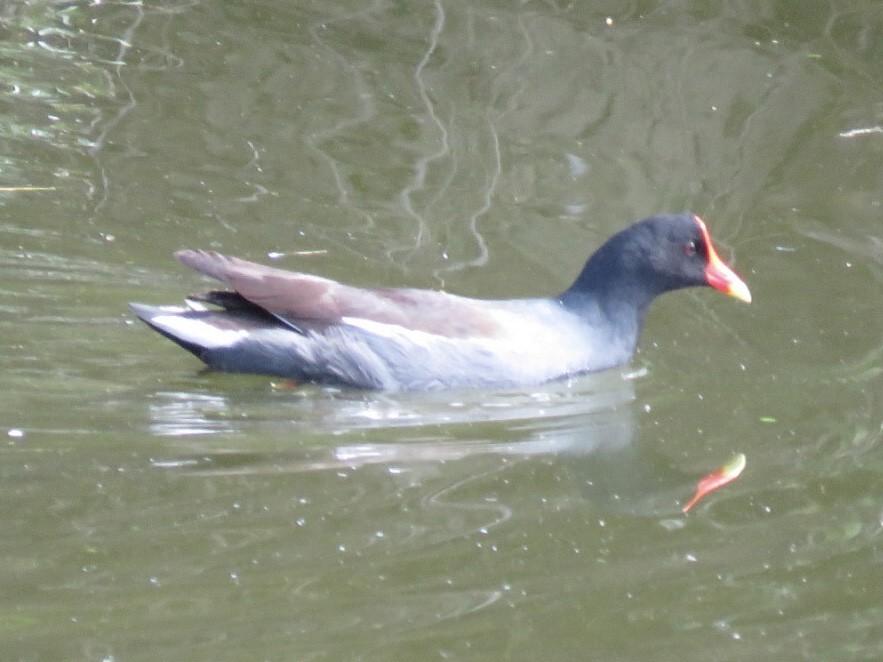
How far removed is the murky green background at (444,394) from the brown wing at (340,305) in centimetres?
30

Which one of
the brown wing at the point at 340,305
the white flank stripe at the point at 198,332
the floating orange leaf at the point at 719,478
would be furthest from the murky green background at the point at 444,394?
the brown wing at the point at 340,305

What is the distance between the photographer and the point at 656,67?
9.85 m

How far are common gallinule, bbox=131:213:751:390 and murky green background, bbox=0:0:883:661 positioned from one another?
0.13m

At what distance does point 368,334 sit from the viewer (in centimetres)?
554

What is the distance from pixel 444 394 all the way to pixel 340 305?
525 mm

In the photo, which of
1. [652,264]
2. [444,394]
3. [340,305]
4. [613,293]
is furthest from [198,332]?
[652,264]

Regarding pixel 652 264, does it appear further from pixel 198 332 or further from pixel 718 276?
pixel 198 332

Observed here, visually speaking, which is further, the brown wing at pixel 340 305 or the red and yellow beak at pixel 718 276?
the red and yellow beak at pixel 718 276

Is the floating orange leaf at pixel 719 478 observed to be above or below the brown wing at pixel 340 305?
below

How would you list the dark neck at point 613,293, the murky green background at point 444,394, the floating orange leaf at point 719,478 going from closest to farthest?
the murky green background at point 444,394 → the floating orange leaf at point 719,478 → the dark neck at point 613,293

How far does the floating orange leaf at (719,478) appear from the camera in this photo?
441 cm

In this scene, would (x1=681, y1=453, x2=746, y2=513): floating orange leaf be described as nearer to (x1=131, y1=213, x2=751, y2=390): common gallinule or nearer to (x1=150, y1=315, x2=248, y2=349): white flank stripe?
(x1=131, y1=213, x2=751, y2=390): common gallinule

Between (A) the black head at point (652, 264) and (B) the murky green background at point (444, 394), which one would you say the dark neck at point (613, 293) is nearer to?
(A) the black head at point (652, 264)

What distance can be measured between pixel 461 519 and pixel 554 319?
71.7 inches
